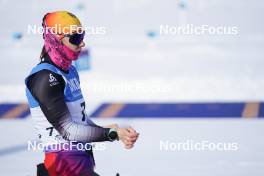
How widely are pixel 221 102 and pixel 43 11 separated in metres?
6.65

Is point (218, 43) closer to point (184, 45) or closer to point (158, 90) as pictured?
point (184, 45)

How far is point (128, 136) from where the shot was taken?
393 cm

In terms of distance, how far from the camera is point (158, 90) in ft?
44.5

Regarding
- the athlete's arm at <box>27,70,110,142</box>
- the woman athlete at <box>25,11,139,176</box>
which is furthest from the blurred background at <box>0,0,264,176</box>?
the athlete's arm at <box>27,70,110,142</box>

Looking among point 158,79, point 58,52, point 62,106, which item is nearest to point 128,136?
point 62,106

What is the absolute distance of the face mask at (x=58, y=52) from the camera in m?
4.23

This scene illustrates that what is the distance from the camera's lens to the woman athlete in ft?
13.2

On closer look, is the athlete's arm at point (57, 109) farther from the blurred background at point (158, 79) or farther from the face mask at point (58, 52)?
the blurred background at point (158, 79)

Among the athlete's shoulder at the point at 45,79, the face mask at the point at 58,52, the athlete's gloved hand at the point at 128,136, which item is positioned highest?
the face mask at the point at 58,52

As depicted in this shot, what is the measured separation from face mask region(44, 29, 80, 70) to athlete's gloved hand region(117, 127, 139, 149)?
58 cm

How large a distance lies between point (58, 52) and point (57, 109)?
406 millimetres

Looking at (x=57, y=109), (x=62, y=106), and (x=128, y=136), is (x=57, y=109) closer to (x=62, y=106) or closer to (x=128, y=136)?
(x=62, y=106)

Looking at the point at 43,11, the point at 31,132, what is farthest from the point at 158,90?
the point at 43,11

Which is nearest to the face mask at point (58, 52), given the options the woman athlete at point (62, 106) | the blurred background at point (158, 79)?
the woman athlete at point (62, 106)
